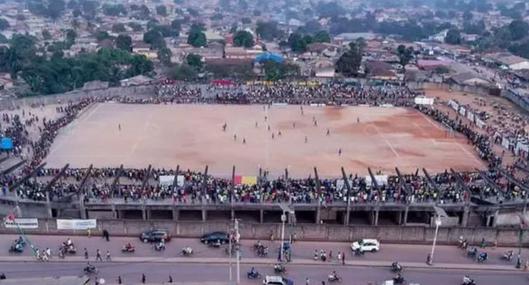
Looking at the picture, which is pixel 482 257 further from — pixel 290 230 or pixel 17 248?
pixel 17 248

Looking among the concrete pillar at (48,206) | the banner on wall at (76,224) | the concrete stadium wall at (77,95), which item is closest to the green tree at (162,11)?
the concrete stadium wall at (77,95)

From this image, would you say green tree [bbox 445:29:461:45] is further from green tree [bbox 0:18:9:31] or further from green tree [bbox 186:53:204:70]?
green tree [bbox 0:18:9:31]

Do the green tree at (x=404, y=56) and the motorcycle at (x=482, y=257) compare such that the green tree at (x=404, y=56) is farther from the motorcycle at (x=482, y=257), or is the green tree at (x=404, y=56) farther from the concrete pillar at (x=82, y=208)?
the concrete pillar at (x=82, y=208)

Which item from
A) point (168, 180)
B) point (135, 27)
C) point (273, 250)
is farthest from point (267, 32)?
point (273, 250)

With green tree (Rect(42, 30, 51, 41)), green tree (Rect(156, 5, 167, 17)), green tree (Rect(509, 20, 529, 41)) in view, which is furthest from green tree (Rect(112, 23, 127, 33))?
green tree (Rect(509, 20, 529, 41))

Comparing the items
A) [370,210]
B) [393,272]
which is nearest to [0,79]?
[370,210]

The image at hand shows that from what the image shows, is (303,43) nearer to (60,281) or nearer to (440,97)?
(440,97)
